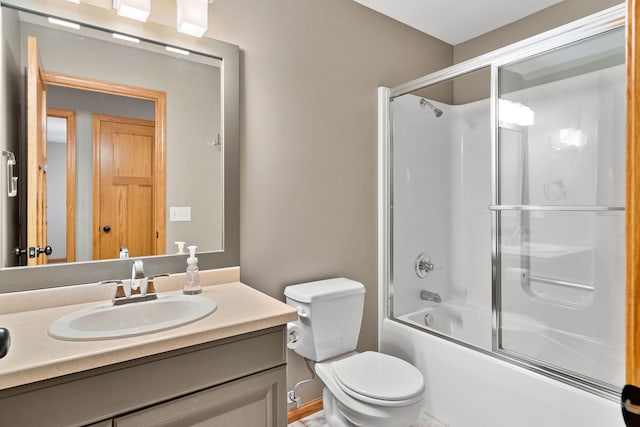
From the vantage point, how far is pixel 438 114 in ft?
8.49

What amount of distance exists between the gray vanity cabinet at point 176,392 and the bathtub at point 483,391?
1032 millimetres

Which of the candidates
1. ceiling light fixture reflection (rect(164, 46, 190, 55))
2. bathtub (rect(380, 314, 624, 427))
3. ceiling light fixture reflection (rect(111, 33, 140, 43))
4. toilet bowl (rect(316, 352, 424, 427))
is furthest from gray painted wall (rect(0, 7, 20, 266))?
bathtub (rect(380, 314, 624, 427))

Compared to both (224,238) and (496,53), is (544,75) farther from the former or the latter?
(224,238)

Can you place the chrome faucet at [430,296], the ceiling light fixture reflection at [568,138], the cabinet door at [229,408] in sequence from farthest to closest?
1. the chrome faucet at [430,296]
2. the ceiling light fixture reflection at [568,138]
3. the cabinet door at [229,408]

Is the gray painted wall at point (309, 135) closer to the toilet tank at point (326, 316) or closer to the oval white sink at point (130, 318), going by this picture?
the toilet tank at point (326, 316)

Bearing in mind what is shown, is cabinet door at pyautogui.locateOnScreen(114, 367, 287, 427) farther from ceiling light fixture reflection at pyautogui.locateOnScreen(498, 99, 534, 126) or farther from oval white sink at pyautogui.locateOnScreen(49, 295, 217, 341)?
ceiling light fixture reflection at pyautogui.locateOnScreen(498, 99, 534, 126)

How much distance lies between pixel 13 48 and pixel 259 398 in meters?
1.47

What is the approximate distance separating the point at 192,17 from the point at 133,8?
22 centimetres

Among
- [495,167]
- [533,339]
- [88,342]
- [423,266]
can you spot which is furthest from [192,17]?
[533,339]

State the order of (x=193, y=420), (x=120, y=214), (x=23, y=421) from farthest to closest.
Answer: (x=120, y=214), (x=193, y=420), (x=23, y=421)

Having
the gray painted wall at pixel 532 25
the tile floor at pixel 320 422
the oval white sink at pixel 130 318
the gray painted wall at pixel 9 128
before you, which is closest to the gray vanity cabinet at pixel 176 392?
the oval white sink at pixel 130 318

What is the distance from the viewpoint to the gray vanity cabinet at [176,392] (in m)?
0.84

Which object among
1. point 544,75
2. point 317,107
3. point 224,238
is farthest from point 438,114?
point 224,238

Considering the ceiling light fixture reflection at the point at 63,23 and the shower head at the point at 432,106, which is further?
the shower head at the point at 432,106
